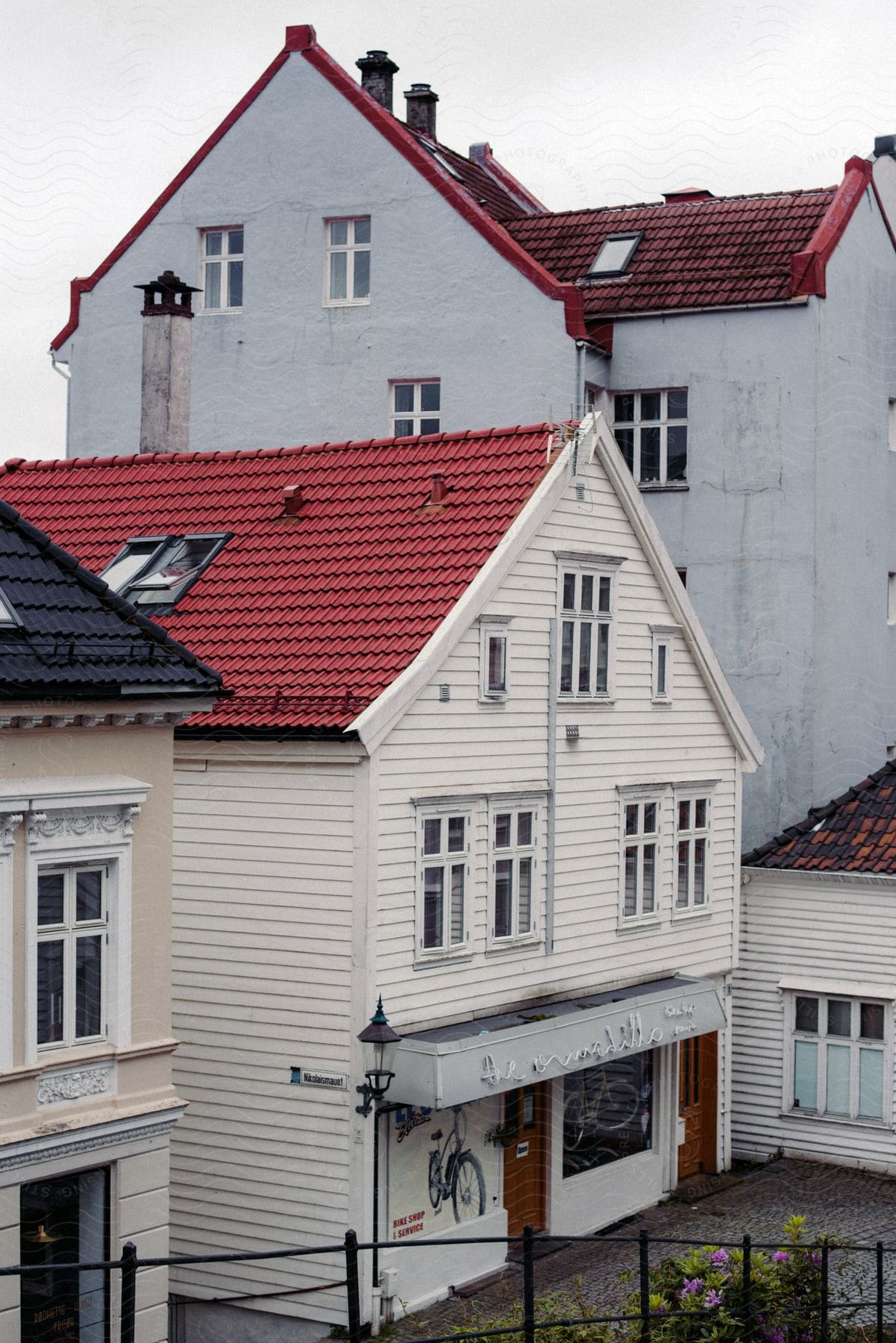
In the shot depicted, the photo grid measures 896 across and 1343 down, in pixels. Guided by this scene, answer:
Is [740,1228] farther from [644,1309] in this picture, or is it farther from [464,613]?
[644,1309]

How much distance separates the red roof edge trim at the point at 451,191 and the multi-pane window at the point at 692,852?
21.4ft

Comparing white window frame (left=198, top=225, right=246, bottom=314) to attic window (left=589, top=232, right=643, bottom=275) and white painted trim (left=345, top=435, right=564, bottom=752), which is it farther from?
white painted trim (left=345, top=435, right=564, bottom=752)

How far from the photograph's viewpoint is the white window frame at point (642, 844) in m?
21.7

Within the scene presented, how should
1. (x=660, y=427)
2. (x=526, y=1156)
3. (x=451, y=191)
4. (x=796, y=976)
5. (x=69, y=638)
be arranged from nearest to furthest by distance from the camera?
(x=69, y=638) → (x=526, y=1156) → (x=796, y=976) → (x=451, y=191) → (x=660, y=427)

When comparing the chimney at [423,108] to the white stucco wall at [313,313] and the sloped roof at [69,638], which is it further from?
the sloped roof at [69,638]

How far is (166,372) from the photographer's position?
80.3 feet

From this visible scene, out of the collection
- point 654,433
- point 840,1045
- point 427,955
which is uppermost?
point 654,433

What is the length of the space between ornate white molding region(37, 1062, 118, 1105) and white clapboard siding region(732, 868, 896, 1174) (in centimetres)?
1138

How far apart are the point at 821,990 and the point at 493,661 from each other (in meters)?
7.20

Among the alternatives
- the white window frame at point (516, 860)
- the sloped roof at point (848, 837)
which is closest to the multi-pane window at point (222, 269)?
the sloped roof at point (848, 837)

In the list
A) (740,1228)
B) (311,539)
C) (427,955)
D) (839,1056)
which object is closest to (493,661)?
(311,539)

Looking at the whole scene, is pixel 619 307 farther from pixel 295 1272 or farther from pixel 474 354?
pixel 295 1272

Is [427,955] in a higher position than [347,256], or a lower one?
lower

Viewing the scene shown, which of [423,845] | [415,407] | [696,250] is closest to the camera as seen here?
[423,845]
